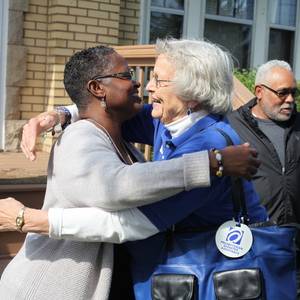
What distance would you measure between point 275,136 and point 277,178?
0.31 m

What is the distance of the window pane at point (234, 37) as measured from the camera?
941 cm

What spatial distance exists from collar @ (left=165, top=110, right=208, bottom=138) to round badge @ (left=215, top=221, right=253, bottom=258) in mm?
377

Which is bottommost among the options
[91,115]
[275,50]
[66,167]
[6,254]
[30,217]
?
[6,254]

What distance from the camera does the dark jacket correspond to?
147 inches

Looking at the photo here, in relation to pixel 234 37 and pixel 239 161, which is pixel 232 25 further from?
pixel 239 161

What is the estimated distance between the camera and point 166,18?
29.0 ft

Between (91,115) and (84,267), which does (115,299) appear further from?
(91,115)

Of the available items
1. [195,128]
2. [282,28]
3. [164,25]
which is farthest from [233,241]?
[282,28]

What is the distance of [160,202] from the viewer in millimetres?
1988

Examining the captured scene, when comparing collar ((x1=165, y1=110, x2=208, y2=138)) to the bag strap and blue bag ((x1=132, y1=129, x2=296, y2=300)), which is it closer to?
the bag strap

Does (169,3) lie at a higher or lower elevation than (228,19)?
higher

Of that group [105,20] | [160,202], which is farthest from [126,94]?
[105,20]

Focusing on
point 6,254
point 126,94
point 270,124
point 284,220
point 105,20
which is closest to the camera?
point 126,94

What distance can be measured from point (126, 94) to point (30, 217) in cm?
58
